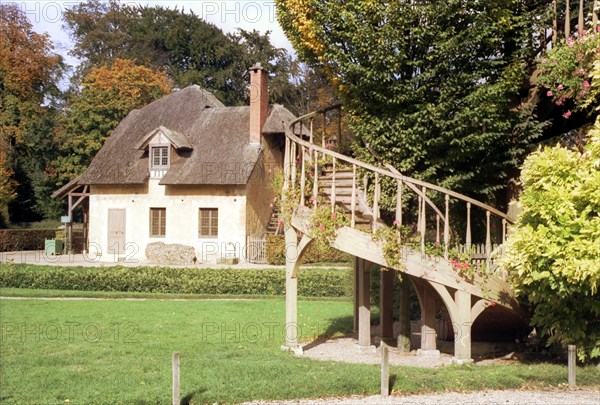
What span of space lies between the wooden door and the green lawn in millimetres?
16863

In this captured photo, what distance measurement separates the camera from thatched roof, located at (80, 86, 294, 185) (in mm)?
32156

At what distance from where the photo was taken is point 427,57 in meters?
12.2

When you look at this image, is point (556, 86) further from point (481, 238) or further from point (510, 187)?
point (481, 238)

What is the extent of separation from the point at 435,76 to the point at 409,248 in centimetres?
318

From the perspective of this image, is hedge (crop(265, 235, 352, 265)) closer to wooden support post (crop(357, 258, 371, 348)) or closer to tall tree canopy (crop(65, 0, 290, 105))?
Answer: wooden support post (crop(357, 258, 371, 348))

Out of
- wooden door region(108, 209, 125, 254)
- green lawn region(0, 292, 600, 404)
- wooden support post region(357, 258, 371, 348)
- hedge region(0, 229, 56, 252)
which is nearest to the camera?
green lawn region(0, 292, 600, 404)

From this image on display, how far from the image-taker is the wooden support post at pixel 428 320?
13070 millimetres

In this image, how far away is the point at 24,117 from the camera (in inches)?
1836

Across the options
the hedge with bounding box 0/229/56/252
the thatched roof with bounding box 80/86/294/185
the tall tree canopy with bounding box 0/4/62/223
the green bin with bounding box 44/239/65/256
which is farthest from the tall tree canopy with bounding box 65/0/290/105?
the green bin with bounding box 44/239/65/256

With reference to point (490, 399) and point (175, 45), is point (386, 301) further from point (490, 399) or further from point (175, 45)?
point (175, 45)

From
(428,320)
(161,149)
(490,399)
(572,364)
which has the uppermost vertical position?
(161,149)

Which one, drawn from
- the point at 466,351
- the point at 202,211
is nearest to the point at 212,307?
the point at 466,351

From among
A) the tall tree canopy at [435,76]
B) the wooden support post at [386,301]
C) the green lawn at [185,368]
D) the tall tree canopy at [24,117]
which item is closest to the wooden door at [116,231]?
the tall tree canopy at [24,117]

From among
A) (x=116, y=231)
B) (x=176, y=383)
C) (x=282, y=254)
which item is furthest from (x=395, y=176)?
(x=116, y=231)
